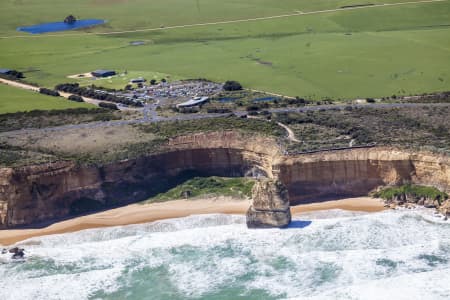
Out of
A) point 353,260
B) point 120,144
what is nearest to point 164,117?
point 120,144

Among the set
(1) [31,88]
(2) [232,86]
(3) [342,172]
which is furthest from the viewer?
(1) [31,88]

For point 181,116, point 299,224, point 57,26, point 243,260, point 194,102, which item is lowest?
point 243,260

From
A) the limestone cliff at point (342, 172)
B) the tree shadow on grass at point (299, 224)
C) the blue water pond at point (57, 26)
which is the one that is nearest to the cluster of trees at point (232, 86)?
the limestone cliff at point (342, 172)

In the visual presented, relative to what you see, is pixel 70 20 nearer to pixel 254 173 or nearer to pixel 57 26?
pixel 57 26

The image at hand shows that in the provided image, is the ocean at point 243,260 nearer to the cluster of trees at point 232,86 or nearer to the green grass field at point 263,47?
the green grass field at point 263,47

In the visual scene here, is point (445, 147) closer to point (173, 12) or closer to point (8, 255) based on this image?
point (8, 255)

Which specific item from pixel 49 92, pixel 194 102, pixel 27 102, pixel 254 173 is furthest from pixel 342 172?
pixel 49 92
